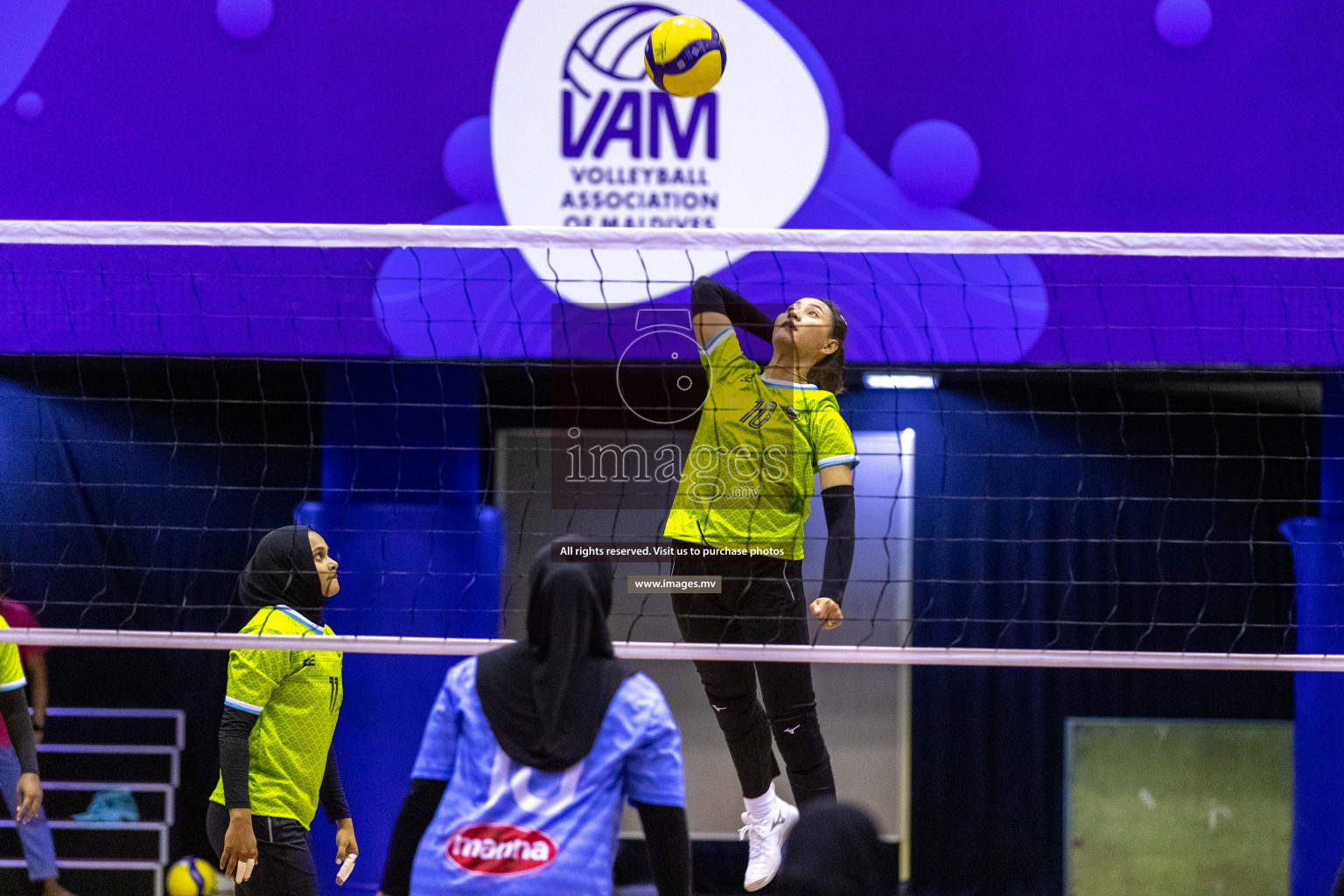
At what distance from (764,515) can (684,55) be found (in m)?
2.17

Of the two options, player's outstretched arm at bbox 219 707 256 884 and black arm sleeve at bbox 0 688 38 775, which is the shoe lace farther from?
black arm sleeve at bbox 0 688 38 775

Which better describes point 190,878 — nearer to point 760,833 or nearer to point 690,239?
point 760,833

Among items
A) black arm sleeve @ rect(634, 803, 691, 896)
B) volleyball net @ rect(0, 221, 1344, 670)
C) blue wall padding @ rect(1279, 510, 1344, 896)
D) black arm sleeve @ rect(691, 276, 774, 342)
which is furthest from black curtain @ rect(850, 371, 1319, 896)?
black arm sleeve @ rect(634, 803, 691, 896)

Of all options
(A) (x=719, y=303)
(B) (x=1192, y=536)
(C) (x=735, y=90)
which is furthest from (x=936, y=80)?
(B) (x=1192, y=536)

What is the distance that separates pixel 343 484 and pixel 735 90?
2757mm

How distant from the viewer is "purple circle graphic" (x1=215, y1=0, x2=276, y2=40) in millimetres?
5977

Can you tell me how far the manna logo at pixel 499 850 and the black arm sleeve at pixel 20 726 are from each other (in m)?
2.77

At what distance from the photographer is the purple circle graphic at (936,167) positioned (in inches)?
228

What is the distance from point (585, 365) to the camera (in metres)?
5.63

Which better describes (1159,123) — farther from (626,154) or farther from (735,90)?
(626,154)

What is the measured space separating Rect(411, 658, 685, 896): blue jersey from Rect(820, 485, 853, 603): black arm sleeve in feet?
5.37

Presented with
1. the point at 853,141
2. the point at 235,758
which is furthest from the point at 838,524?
the point at 853,141

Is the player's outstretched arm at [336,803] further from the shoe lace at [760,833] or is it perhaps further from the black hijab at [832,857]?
the black hijab at [832,857]

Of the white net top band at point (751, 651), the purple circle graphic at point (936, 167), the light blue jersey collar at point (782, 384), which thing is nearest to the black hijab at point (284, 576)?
the white net top band at point (751, 651)
